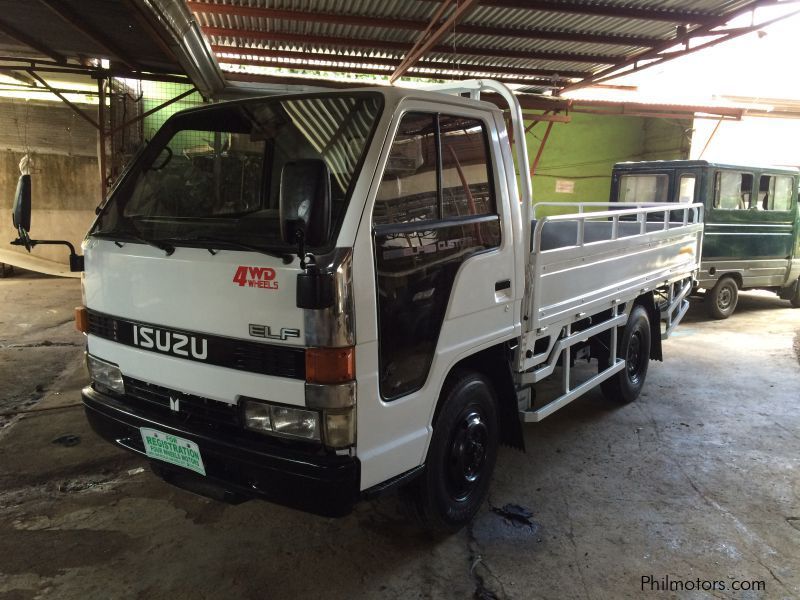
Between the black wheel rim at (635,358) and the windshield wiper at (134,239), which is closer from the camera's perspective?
the windshield wiper at (134,239)

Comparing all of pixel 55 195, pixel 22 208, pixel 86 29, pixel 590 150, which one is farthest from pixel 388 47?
pixel 55 195

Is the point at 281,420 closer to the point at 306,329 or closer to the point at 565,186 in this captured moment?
the point at 306,329

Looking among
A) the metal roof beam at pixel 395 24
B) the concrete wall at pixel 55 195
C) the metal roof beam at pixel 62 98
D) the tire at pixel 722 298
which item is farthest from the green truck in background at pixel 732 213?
the concrete wall at pixel 55 195

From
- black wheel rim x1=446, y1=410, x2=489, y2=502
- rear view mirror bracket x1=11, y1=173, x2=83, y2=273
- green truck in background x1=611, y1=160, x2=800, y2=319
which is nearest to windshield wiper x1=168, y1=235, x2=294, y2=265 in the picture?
rear view mirror bracket x1=11, y1=173, x2=83, y2=273

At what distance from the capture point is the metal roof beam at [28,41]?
585cm

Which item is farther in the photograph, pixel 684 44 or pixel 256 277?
pixel 684 44

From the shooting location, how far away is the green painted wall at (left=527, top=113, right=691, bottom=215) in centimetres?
1351

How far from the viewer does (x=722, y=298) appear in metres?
8.90

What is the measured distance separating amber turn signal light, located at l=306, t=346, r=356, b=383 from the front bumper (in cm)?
30

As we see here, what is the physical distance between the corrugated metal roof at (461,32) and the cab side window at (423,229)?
376 centimetres

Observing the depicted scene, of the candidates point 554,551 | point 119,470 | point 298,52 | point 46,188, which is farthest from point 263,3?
point 46,188

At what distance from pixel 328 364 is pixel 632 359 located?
12.4ft

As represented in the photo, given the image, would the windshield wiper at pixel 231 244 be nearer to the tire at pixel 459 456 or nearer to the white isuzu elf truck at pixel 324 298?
the white isuzu elf truck at pixel 324 298

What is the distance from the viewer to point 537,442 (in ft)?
13.6
